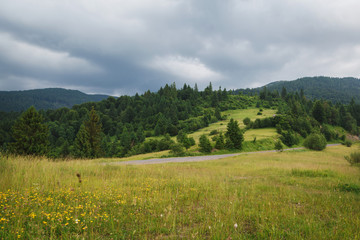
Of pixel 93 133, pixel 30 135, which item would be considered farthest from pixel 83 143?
pixel 30 135

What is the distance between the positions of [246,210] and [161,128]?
10007 cm

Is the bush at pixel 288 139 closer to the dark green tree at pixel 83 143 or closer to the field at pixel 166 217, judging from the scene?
the dark green tree at pixel 83 143

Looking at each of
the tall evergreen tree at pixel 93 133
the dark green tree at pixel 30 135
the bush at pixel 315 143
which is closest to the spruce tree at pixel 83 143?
the tall evergreen tree at pixel 93 133

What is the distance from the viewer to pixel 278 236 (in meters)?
3.70

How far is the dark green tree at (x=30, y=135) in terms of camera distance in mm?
34406

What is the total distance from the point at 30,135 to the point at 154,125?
84594 mm

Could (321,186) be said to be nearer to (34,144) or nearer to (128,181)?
(128,181)

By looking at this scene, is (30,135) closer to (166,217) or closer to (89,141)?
(89,141)

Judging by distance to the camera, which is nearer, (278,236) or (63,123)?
(278,236)

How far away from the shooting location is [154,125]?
118938 millimetres

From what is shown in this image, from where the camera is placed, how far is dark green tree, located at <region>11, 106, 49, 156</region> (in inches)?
1355

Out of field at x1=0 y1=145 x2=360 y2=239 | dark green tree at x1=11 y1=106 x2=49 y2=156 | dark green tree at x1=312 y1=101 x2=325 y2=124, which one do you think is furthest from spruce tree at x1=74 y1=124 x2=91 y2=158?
dark green tree at x1=312 y1=101 x2=325 y2=124

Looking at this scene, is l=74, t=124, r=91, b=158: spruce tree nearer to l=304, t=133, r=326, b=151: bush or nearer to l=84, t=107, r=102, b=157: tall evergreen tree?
l=84, t=107, r=102, b=157: tall evergreen tree

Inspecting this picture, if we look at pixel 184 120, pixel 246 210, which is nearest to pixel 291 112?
pixel 184 120
